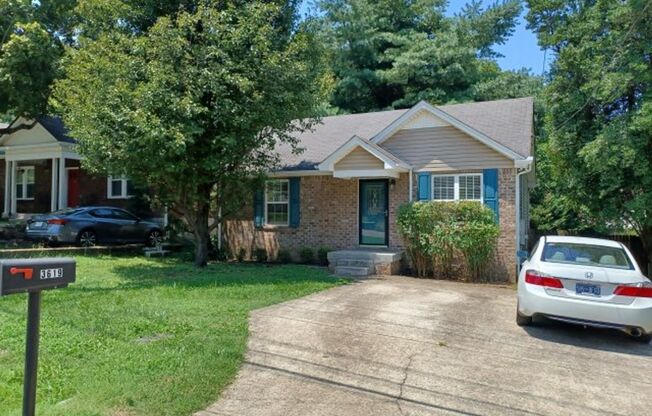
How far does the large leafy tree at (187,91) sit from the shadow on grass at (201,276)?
6.90ft

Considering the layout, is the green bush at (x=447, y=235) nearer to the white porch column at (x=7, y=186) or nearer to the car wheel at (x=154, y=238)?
the car wheel at (x=154, y=238)

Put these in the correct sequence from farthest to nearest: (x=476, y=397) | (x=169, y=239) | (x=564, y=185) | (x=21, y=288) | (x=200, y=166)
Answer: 1. (x=169, y=239)
2. (x=564, y=185)
3. (x=200, y=166)
4. (x=476, y=397)
5. (x=21, y=288)

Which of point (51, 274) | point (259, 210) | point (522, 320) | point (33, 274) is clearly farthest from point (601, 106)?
point (33, 274)

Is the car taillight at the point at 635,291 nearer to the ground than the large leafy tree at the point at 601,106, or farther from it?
nearer to the ground

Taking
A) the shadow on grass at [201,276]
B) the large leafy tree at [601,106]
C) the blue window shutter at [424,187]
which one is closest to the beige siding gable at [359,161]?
the blue window shutter at [424,187]

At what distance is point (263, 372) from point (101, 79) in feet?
29.5

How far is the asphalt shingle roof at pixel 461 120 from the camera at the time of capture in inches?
558

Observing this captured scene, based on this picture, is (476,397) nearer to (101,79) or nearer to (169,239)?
(101,79)

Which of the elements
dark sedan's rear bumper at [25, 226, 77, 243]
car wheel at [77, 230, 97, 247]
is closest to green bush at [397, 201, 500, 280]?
car wheel at [77, 230, 97, 247]

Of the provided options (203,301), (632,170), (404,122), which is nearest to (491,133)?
(404,122)

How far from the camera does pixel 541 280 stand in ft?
23.4

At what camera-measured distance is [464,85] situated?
92.8 feet

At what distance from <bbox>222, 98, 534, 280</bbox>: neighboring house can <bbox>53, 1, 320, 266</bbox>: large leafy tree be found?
3.01m

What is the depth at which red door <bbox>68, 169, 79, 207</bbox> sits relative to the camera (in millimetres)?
22594
